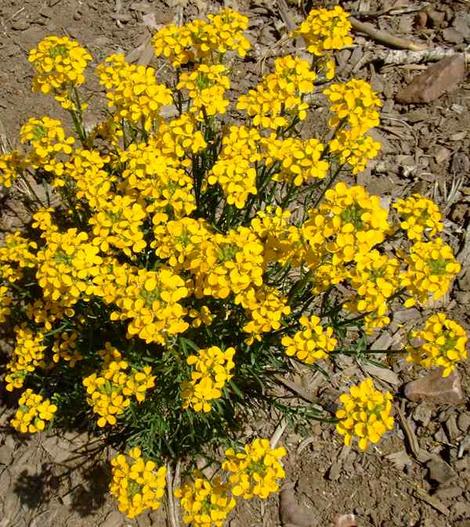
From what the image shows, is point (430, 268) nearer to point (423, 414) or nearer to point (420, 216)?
point (420, 216)

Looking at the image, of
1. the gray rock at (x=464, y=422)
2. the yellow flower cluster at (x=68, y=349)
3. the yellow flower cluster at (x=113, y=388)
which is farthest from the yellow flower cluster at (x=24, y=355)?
the gray rock at (x=464, y=422)

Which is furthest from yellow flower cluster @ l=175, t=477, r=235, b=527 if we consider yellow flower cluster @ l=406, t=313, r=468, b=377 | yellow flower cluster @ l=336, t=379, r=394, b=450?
yellow flower cluster @ l=406, t=313, r=468, b=377

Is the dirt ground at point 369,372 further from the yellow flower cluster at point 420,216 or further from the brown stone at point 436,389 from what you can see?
the yellow flower cluster at point 420,216

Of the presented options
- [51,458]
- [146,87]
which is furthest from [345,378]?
[146,87]

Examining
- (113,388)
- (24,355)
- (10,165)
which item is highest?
(10,165)

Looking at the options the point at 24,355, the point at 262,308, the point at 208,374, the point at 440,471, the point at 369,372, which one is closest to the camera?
the point at 208,374

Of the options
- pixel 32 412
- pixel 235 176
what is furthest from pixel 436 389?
pixel 32 412

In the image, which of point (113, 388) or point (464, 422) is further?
point (464, 422)
